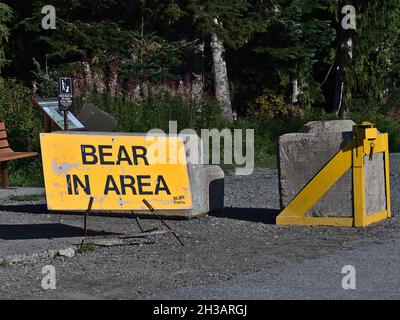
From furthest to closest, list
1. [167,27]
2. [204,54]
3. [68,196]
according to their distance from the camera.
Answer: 1. [204,54]
2. [167,27]
3. [68,196]

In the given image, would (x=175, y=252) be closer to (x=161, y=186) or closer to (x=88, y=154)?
(x=161, y=186)

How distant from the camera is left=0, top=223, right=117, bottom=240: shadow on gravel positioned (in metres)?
11.8

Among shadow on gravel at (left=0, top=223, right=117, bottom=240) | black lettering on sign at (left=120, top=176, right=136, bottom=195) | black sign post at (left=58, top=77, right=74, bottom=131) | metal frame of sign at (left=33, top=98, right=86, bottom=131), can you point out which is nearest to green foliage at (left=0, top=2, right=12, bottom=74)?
metal frame of sign at (left=33, top=98, right=86, bottom=131)

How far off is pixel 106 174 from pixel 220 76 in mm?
15971

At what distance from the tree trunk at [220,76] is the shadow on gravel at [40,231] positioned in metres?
14.5

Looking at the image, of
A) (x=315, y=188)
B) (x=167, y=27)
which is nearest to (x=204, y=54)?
(x=167, y=27)

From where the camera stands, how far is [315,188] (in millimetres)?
A: 12125

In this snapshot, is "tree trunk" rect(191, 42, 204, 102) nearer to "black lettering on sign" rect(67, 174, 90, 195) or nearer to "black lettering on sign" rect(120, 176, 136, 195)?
"black lettering on sign" rect(120, 176, 136, 195)

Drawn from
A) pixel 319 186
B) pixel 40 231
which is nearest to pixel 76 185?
pixel 40 231

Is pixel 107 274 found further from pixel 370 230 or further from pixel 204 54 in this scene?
pixel 204 54

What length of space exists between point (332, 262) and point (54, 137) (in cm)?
367

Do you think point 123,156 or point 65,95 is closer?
point 123,156

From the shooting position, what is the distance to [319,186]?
12.1 metres

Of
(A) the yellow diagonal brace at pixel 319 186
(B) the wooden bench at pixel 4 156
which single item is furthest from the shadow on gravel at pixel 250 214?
(B) the wooden bench at pixel 4 156
